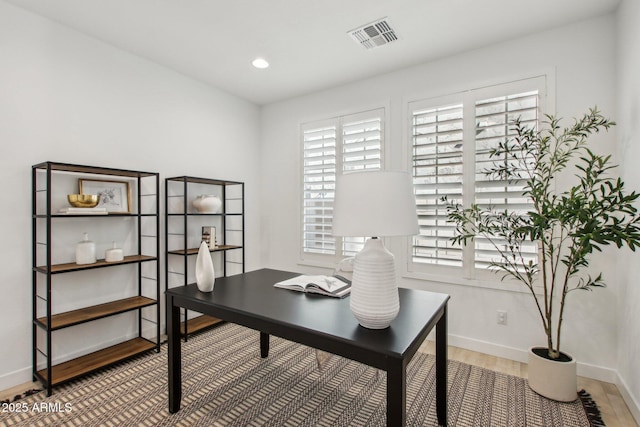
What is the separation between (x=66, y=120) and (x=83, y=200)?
2.12 feet

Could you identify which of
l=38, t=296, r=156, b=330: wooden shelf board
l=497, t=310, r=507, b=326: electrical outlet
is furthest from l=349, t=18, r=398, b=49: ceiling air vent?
l=38, t=296, r=156, b=330: wooden shelf board

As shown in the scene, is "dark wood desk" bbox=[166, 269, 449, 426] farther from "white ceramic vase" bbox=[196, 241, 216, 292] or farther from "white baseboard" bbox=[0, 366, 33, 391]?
"white baseboard" bbox=[0, 366, 33, 391]

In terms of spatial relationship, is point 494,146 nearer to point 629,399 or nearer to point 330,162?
point 330,162

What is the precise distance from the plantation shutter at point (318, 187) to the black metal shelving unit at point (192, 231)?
2.49 ft

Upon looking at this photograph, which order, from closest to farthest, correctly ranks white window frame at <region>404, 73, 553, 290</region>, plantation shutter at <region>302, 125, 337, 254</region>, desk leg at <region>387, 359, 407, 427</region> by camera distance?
desk leg at <region>387, 359, 407, 427</region>, white window frame at <region>404, 73, 553, 290</region>, plantation shutter at <region>302, 125, 337, 254</region>

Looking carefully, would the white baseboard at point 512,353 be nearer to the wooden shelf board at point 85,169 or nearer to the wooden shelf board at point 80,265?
the wooden shelf board at point 80,265

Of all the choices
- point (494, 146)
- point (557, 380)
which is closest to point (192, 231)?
point (494, 146)

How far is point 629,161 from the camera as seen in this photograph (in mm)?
1967

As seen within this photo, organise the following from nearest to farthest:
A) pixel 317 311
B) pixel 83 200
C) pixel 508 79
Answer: pixel 317 311
pixel 83 200
pixel 508 79

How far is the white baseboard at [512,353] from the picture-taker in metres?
2.23

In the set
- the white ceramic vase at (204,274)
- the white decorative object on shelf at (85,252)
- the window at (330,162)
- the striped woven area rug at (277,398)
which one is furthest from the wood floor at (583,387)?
the white ceramic vase at (204,274)

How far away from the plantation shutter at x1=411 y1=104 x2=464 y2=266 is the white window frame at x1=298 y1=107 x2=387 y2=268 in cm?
34

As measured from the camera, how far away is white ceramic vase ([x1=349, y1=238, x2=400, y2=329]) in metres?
1.27

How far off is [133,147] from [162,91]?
0.64 meters
